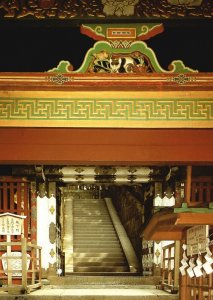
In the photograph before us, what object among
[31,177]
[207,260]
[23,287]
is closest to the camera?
[207,260]

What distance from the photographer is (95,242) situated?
14.8m

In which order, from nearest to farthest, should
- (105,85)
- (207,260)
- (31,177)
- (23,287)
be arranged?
(207,260) → (105,85) → (23,287) → (31,177)

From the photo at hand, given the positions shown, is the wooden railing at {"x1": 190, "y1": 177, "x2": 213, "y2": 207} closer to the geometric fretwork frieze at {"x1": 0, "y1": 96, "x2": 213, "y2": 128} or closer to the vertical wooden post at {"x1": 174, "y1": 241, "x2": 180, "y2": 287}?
the vertical wooden post at {"x1": 174, "y1": 241, "x2": 180, "y2": 287}

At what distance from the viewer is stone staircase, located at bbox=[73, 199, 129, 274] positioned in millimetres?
13211

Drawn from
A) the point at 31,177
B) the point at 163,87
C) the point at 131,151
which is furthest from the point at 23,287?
the point at 163,87

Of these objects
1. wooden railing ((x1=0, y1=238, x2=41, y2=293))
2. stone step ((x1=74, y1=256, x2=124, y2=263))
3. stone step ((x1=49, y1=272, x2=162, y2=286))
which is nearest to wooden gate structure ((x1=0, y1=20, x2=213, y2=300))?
wooden railing ((x1=0, y1=238, x2=41, y2=293))

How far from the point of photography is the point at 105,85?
5.50m

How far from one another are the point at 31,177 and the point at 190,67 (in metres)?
6.11

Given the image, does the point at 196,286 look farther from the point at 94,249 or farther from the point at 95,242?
the point at 95,242

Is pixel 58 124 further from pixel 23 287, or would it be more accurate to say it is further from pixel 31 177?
pixel 31 177

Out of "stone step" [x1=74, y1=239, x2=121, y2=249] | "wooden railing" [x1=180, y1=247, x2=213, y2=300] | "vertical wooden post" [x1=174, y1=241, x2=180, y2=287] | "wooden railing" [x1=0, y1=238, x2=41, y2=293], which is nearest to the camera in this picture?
"wooden railing" [x1=180, y1=247, x2=213, y2=300]

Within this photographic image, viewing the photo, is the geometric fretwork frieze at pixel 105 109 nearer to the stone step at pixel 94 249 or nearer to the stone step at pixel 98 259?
Answer: the stone step at pixel 98 259

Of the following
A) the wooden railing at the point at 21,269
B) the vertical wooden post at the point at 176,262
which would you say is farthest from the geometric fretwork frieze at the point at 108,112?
the vertical wooden post at the point at 176,262

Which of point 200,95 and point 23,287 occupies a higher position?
point 200,95
